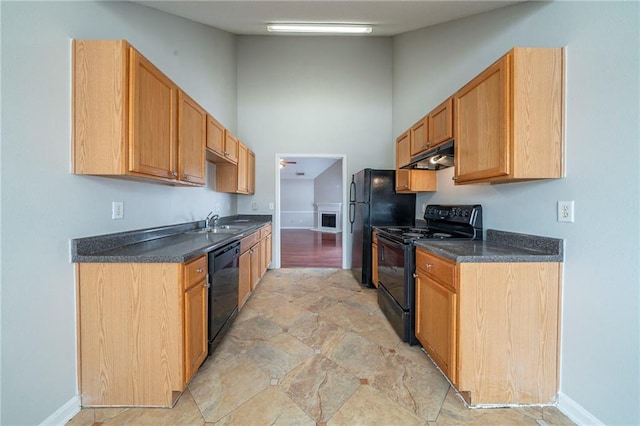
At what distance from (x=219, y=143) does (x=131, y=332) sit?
193 centimetres

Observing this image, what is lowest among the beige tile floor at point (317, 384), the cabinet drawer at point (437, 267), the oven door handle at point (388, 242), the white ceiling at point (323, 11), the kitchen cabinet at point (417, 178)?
the beige tile floor at point (317, 384)

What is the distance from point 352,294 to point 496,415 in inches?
76.2

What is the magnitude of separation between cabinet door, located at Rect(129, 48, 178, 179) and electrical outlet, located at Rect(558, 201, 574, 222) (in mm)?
2441

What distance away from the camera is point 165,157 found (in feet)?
5.61

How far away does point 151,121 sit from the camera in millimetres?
1571

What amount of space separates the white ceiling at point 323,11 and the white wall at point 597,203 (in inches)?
40.3

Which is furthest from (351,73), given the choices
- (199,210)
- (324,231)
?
(324,231)

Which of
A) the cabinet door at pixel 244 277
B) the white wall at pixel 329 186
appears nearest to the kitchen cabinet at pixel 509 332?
the cabinet door at pixel 244 277

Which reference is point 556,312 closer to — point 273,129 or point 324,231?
point 273,129

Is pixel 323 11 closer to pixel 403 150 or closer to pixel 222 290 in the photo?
pixel 403 150

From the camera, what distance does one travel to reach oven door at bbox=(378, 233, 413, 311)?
2.07 m

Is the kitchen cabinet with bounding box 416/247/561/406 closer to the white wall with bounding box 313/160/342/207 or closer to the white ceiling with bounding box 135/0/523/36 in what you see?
the white ceiling with bounding box 135/0/523/36

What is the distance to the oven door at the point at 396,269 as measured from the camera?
6.81 feet

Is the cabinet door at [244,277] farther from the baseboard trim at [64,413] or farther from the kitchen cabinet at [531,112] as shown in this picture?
the kitchen cabinet at [531,112]
